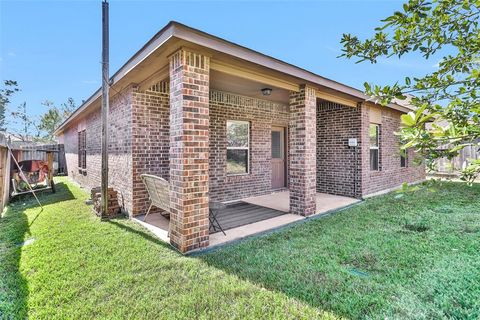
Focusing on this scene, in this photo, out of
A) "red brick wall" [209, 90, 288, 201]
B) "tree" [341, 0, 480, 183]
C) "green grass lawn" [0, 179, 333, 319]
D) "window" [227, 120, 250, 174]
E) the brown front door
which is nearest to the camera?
"tree" [341, 0, 480, 183]

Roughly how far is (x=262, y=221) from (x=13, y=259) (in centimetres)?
393

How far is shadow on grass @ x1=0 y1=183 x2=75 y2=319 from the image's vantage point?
7.55 feet

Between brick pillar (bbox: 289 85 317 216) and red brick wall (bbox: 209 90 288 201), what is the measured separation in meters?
1.97

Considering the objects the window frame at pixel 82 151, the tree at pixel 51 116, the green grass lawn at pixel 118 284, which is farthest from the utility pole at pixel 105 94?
the tree at pixel 51 116

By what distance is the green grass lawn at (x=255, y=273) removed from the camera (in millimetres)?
2211

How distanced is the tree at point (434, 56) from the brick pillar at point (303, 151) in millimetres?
3704

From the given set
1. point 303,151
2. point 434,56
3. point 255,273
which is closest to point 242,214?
point 303,151

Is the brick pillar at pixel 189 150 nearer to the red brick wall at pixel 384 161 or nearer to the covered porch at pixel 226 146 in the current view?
the covered porch at pixel 226 146

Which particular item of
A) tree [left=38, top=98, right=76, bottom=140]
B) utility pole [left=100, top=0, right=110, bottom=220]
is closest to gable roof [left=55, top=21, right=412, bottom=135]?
utility pole [left=100, top=0, right=110, bottom=220]

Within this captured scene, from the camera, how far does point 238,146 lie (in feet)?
23.3

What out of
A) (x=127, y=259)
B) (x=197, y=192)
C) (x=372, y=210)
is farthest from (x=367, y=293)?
(x=372, y=210)

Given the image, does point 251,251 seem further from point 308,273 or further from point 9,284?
point 9,284

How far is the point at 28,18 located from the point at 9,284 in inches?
474

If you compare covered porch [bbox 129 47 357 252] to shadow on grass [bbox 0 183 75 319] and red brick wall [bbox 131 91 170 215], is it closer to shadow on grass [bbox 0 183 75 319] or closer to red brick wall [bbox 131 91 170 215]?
red brick wall [bbox 131 91 170 215]
